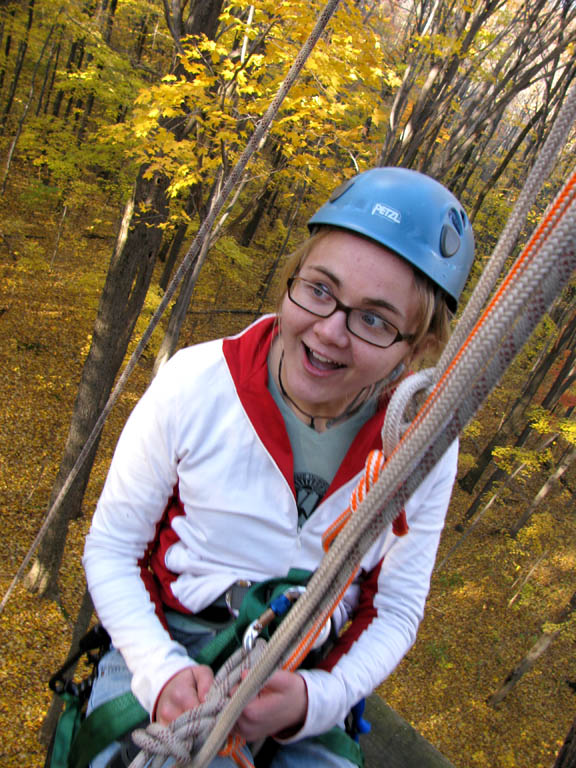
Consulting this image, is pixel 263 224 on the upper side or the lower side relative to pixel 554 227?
lower

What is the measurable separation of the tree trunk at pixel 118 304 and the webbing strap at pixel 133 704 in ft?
17.0

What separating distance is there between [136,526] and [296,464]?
45 centimetres

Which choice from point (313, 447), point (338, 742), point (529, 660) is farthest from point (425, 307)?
point (529, 660)

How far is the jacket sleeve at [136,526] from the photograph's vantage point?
1.21 meters

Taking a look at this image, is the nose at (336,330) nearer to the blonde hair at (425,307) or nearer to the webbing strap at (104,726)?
the blonde hair at (425,307)

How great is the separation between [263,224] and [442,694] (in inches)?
662

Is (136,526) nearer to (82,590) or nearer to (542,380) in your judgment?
(82,590)

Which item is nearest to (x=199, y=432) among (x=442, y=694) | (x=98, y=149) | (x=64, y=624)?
(x=64, y=624)

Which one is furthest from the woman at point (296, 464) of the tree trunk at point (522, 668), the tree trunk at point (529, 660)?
the tree trunk at point (529, 660)

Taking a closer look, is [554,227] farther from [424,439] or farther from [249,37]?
[249,37]

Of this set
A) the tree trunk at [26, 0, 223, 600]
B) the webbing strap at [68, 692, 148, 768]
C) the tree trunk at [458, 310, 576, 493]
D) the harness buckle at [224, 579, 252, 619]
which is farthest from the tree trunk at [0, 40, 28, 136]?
the webbing strap at [68, 692, 148, 768]

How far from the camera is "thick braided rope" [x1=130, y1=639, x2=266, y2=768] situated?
90 cm

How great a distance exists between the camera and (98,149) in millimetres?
11383

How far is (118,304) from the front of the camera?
622cm
